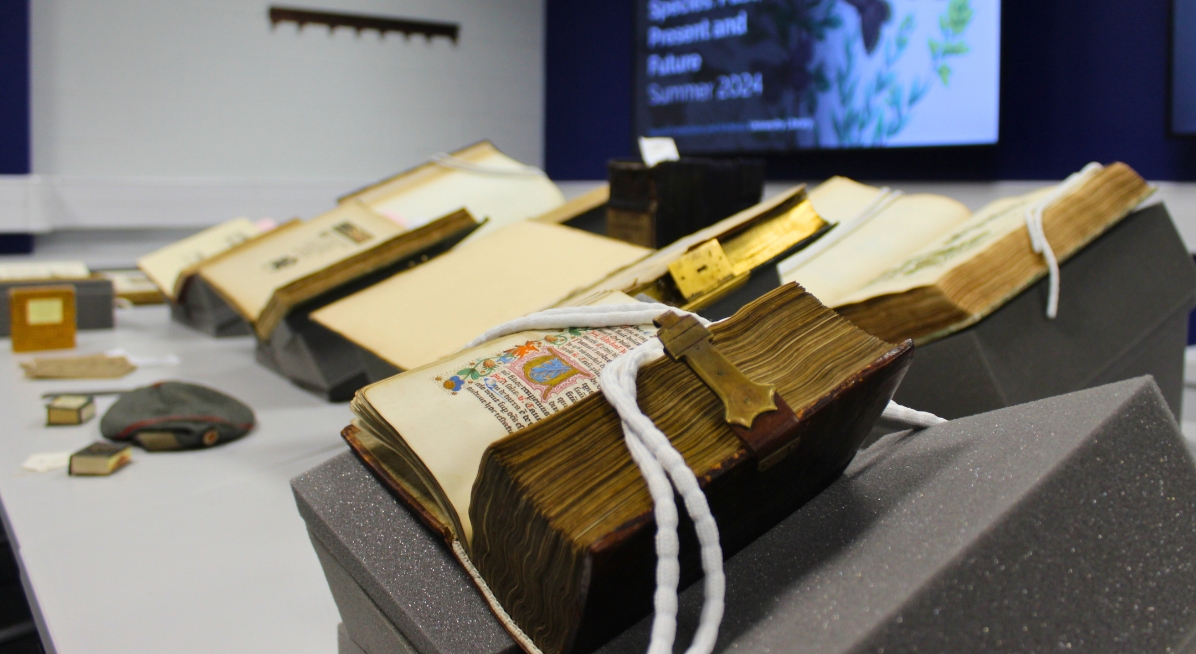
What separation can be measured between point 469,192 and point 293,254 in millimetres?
319

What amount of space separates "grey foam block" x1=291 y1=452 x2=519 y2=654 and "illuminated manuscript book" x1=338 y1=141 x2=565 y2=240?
0.92m

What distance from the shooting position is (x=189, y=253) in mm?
1645

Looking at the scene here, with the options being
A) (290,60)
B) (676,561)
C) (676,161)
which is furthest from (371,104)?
(676,561)

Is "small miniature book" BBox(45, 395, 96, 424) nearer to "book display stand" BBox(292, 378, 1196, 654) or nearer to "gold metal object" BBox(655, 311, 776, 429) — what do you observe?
"book display stand" BBox(292, 378, 1196, 654)

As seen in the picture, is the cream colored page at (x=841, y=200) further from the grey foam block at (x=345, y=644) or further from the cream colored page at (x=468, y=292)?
the grey foam block at (x=345, y=644)

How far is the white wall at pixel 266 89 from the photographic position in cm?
275

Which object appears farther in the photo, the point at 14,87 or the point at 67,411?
the point at 14,87

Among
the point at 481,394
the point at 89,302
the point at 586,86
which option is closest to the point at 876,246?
the point at 481,394

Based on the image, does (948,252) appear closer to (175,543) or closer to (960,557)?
(960,557)

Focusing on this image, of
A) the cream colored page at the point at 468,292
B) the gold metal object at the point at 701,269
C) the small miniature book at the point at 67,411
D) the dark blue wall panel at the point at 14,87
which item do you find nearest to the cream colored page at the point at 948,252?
the gold metal object at the point at 701,269

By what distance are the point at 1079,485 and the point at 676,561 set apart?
16cm

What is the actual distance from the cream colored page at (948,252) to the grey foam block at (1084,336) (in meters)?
0.05

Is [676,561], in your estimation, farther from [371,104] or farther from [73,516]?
[371,104]

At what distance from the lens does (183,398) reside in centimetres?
90
